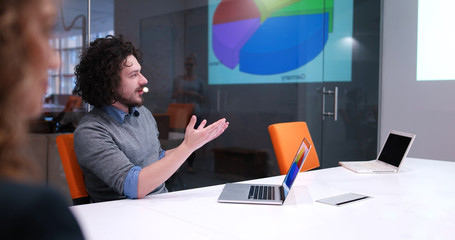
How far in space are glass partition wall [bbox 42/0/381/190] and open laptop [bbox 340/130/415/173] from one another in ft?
5.40

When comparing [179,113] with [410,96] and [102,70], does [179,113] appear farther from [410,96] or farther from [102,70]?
[410,96]

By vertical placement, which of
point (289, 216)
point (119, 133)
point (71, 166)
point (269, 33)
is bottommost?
point (289, 216)

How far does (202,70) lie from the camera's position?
3789 millimetres

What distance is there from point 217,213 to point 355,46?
3.73 meters

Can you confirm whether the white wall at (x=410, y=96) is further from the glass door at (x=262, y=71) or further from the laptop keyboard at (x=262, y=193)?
the laptop keyboard at (x=262, y=193)

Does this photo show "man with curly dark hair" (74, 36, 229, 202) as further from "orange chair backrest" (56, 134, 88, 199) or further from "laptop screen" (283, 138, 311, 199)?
"laptop screen" (283, 138, 311, 199)

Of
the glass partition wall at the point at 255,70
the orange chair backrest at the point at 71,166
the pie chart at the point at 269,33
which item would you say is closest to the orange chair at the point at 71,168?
the orange chair backrest at the point at 71,166

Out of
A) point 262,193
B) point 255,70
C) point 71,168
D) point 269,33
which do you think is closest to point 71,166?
point 71,168

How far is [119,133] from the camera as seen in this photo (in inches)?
76.0

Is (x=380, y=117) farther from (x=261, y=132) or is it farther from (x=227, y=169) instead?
(x=227, y=169)

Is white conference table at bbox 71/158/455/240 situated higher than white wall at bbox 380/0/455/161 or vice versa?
white wall at bbox 380/0/455/161

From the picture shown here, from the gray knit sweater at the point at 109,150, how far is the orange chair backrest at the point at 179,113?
1.39 metres

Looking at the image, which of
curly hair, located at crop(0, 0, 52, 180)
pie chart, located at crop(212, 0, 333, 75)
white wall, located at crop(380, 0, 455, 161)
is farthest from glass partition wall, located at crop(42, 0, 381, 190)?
curly hair, located at crop(0, 0, 52, 180)

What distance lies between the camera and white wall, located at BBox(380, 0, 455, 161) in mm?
4301
